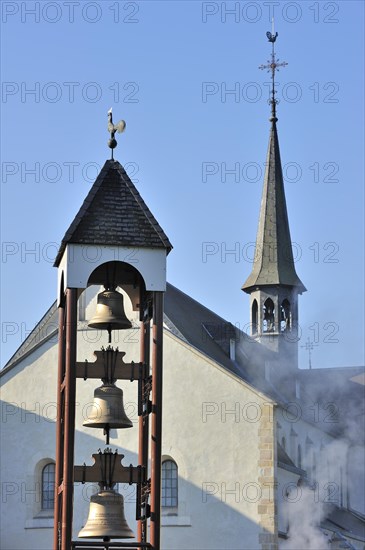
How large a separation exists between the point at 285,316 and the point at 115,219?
35.1 meters

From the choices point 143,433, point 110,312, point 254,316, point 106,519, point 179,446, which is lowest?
point 106,519

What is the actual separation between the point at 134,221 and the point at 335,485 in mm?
31618

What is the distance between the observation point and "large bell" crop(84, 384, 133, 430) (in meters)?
20.9

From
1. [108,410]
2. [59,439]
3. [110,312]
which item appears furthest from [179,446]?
[108,410]

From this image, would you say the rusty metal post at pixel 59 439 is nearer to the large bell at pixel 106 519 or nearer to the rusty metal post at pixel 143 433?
the large bell at pixel 106 519

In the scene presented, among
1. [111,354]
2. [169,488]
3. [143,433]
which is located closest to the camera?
[111,354]

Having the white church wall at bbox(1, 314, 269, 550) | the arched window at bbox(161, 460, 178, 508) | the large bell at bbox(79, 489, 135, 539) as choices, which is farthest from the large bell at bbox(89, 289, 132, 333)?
the arched window at bbox(161, 460, 178, 508)

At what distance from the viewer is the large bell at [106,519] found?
20.3 m

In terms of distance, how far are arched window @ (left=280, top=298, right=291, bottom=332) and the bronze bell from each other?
33.9 m

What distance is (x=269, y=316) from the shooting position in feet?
183

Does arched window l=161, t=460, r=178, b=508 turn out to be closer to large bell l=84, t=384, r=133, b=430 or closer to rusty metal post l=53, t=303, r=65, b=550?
rusty metal post l=53, t=303, r=65, b=550

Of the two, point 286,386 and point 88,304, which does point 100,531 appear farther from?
point 286,386

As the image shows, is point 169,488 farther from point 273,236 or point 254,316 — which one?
point 273,236

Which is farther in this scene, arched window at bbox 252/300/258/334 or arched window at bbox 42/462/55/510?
arched window at bbox 252/300/258/334
